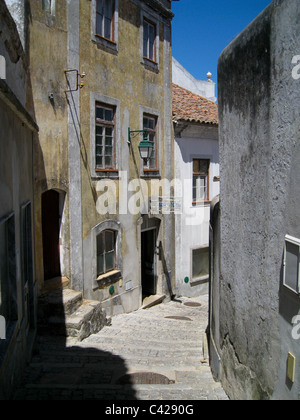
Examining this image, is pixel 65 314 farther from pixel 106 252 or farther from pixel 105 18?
pixel 105 18

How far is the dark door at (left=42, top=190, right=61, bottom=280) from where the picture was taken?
32.4 feet

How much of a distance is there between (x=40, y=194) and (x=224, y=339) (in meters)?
5.30

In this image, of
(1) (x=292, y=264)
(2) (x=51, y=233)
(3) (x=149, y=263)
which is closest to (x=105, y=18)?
(2) (x=51, y=233)

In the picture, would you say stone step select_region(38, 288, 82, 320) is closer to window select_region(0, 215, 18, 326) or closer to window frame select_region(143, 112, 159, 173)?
window select_region(0, 215, 18, 326)

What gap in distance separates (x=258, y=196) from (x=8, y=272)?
11.5 ft

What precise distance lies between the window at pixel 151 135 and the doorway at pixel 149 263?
239cm

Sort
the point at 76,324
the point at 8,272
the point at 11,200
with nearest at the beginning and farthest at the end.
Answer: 1. the point at 11,200
2. the point at 8,272
3. the point at 76,324

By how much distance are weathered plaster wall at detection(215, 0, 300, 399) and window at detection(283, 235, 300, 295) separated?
12 centimetres

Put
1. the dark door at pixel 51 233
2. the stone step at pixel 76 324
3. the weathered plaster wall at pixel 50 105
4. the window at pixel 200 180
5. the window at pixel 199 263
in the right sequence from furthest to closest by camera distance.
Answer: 1. the window at pixel 199 263
2. the window at pixel 200 180
3. the dark door at pixel 51 233
4. the weathered plaster wall at pixel 50 105
5. the stone step at pixel 76 324

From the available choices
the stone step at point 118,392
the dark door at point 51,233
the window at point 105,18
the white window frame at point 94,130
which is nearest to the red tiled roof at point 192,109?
the white window frame at point 94,130

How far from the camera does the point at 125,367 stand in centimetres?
710

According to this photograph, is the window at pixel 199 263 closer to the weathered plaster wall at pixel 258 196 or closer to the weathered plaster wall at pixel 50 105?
the weathered plaster wall at pixel 50 105

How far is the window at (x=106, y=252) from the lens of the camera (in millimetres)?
11370
